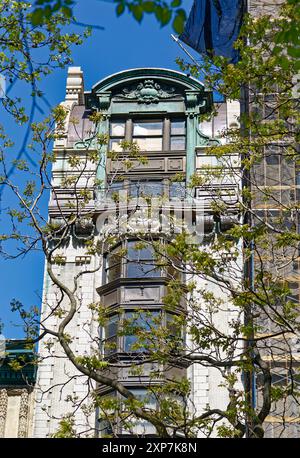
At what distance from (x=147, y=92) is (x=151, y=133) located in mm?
1712

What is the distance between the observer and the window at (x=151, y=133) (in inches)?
1528

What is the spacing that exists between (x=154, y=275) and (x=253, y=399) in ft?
21.2

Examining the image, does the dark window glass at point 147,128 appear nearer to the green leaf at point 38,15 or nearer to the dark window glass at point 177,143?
the dark window glass at point 177,143

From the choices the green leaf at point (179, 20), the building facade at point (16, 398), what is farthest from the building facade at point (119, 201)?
the green leaf at point (179, 20)

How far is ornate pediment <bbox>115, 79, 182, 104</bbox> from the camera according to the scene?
130 ft

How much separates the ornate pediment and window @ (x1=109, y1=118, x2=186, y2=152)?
2.80 ft

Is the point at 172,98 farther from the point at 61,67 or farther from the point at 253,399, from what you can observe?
the point at 61,67

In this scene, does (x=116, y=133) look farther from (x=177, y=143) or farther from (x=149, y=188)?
(x=149, y=188)

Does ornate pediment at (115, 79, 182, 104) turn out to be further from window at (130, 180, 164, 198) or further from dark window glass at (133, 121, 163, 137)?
window at (130, 180, 164, 198)

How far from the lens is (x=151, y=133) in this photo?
39.2m

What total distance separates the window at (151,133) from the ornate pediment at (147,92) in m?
0.85

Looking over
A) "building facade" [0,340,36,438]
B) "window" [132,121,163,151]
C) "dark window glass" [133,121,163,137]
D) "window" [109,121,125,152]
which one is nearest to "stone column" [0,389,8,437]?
"building facade" [0,340,36,438]
